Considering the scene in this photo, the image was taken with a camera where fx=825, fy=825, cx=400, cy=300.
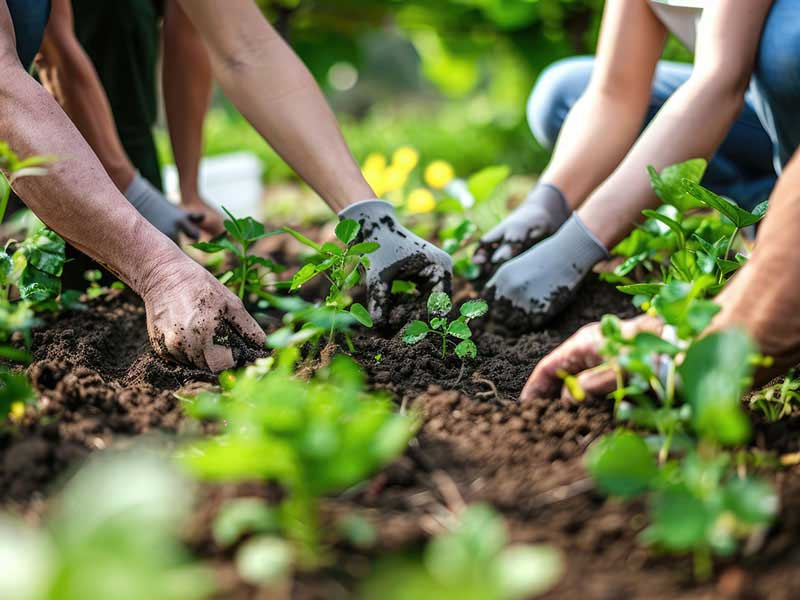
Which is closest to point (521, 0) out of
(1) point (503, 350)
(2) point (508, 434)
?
(1) point (503, 350)

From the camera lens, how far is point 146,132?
2.52 m

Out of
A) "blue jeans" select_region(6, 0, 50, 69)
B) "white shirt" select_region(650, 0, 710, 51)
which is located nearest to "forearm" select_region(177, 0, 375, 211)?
"blue jeans" select_region(6, 0, 50, 69)

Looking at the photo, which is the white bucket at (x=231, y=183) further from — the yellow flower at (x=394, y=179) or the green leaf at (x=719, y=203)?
the green leaf at (x=719, y=203)

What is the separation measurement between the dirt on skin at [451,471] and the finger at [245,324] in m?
0.10

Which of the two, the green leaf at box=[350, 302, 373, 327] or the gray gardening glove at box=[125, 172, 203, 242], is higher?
the green leaf at box=[350, 302, 373, 327]

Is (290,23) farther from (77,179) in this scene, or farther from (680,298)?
(680,298)

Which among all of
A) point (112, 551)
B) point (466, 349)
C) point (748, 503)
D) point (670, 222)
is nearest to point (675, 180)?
point (670, 222)

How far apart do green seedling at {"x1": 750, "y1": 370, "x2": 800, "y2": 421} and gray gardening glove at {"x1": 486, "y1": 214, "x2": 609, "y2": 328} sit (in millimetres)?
524

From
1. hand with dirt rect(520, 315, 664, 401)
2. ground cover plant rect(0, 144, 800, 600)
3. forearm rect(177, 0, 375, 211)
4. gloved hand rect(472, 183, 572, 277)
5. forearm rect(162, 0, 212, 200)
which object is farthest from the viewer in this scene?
forearm rect(162, 0, 212, 200)

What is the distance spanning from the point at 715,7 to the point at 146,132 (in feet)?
5.47

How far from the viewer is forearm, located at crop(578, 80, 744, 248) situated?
1623 mm

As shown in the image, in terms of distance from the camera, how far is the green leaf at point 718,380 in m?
0.72

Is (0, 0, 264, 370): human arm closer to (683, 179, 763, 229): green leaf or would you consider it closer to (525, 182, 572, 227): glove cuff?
(683, 179, 763, 229): green leaf

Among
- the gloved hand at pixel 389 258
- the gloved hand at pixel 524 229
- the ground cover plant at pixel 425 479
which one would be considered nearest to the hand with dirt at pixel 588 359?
the ground cover plant at pixel 425 479
